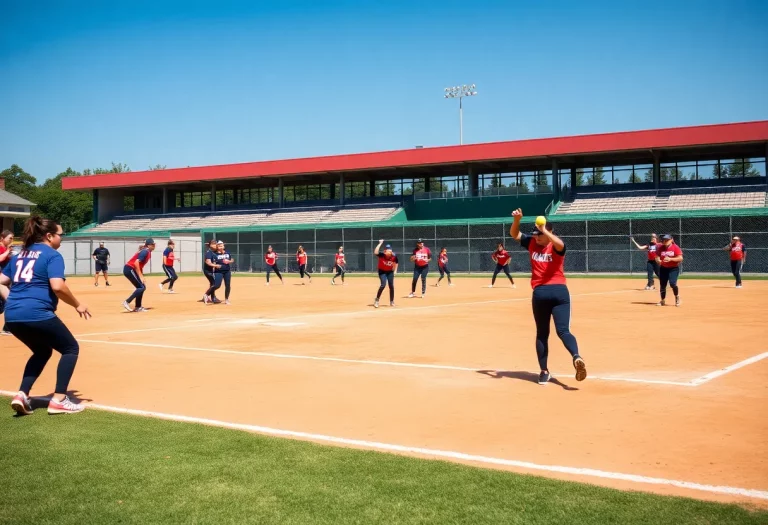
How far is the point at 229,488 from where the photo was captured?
4926 millimetres

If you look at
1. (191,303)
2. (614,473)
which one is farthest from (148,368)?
(191,303)

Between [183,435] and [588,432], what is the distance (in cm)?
377

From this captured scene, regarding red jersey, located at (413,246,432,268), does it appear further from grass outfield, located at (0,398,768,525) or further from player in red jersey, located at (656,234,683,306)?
grass outfield, located at (0,398,768,525)

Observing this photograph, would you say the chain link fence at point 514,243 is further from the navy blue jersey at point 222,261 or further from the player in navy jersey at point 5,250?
the player in navy jersey at point 5,250

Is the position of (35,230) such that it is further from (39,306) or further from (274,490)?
(274,490)

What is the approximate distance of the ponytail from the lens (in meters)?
7.46

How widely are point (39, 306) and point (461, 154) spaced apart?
49368 millimetres

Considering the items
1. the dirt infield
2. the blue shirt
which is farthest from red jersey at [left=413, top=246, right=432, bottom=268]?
the blue shirt

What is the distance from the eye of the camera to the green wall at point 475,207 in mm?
53875

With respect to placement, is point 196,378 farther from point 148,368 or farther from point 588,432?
point 588,432

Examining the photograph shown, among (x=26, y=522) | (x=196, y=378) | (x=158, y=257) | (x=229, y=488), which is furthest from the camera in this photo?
(x=158, y=257)

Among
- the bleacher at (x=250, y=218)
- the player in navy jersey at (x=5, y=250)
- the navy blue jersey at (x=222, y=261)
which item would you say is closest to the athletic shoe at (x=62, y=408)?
the player in navy jersey at (x=5, y=250)

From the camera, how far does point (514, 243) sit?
47.9 metres

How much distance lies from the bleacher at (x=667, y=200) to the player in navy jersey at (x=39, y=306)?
4412cm
